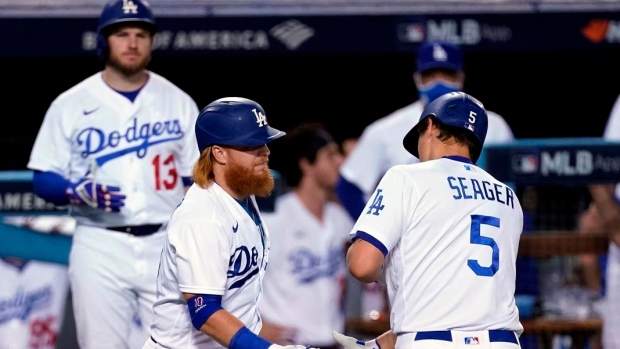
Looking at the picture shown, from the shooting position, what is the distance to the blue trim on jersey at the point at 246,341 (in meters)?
3.70

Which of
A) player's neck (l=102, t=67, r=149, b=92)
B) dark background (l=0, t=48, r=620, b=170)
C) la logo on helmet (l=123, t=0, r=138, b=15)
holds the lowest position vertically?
player's neck (l=102, t=67, r=149, b=92)

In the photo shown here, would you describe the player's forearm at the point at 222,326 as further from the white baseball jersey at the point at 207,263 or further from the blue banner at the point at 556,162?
the blue banner at the point at 556,162

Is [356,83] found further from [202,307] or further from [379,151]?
[202,307]

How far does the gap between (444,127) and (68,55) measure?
3272mm

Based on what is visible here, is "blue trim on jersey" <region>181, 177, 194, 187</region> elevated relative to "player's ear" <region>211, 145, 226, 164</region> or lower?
lower

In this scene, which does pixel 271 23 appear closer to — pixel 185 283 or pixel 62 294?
pixel 62 294

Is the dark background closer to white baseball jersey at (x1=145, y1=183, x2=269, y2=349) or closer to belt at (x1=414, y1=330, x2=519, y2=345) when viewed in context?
white baseball jersey at (x1=145, y1=183, x2=269, y2=349)

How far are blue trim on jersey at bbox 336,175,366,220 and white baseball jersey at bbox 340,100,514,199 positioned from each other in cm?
4

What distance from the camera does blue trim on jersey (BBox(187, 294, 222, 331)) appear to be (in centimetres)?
383

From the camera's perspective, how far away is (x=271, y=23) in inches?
271

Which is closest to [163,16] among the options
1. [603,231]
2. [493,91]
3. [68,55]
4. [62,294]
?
[68,55]

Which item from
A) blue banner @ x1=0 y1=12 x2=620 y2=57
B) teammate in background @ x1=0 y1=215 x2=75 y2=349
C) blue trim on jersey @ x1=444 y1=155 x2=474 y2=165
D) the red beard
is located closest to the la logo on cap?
blue banner @ x1=0 y1=12 x2=620 y2=57

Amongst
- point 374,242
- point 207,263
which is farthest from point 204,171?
point 374,242

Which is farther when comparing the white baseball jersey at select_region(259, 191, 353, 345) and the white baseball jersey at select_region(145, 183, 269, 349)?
the white baseball jersey at select_region(259, 191, 353, 345)
